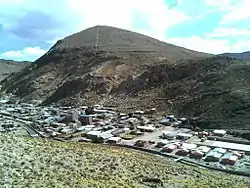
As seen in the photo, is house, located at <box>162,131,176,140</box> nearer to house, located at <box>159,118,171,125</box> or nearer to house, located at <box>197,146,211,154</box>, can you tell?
house, located at <box>197,146,211,154</box>

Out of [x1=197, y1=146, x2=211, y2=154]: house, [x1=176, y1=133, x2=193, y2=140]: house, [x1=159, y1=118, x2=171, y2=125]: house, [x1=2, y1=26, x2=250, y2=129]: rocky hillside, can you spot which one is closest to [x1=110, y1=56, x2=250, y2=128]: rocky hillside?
[x1=2, y1=26, x2=250, y2=129]: rocky hillside

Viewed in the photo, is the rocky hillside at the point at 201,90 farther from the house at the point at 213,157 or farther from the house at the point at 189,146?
the house at the point at 213,157

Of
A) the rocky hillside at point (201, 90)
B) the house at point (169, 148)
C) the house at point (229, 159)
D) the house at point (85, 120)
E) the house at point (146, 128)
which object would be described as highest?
the rocky hillside at point (201, 90)

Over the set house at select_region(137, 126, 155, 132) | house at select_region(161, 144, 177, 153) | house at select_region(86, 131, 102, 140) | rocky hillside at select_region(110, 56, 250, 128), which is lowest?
house at select_region(161, 144, 177, 153)

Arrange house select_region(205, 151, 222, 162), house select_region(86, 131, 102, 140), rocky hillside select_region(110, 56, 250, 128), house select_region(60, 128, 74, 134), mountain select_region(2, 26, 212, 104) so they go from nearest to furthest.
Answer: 1. house select_region(205, 151, 222, 162)
2. house select_region(86, 131, 102, 140)
3. house select_region(60, 128, 74, 134)
4. rocky hillside select_region(110, 56, 250, 128)
5. mountain select_region(2, 26, 212, 104)

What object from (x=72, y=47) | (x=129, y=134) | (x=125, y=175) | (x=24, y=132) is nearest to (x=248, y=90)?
(x=129, y=134)

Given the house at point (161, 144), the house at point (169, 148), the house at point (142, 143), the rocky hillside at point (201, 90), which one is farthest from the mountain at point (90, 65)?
the house at point (169, 148)

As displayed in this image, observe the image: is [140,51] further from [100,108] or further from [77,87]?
[100,108]
